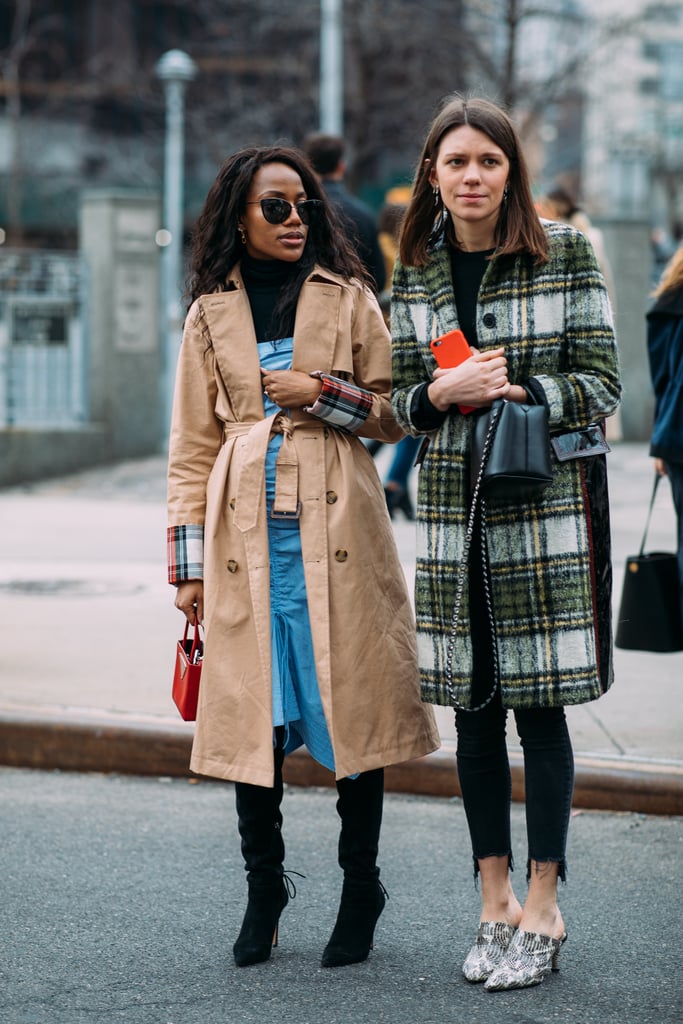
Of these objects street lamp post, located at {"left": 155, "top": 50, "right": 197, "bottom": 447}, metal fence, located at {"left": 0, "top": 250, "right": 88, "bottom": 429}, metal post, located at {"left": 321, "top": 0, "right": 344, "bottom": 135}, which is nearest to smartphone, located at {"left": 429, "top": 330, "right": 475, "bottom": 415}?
street lamp post, located at {"left": 155, "top": 50, "right": 197, "bottom": 447}

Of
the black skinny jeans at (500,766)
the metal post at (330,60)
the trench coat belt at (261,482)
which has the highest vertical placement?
the metal post at (330,60)

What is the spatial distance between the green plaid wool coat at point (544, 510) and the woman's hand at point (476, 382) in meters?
0.09

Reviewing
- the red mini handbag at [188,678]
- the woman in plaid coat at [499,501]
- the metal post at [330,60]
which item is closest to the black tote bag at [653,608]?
the woman in plaid coat at [499,501]

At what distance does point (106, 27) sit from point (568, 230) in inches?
1259

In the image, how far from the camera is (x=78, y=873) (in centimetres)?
442

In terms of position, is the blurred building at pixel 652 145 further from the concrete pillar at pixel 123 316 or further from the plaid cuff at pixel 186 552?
the plaid cuff at pixel 186 552

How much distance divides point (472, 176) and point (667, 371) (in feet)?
4.48

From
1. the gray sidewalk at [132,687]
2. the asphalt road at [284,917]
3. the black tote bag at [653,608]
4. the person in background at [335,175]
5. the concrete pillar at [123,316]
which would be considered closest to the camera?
the asphalt road at [284,917]

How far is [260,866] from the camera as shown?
3.71 meters

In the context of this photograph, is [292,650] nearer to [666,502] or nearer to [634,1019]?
[634,1019]

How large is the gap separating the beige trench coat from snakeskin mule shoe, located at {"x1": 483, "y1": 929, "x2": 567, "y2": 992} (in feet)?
1.68

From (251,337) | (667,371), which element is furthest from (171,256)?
(251,337)

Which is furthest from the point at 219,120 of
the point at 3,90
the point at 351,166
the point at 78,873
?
the point at 78,873

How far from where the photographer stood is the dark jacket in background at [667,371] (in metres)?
4.49
